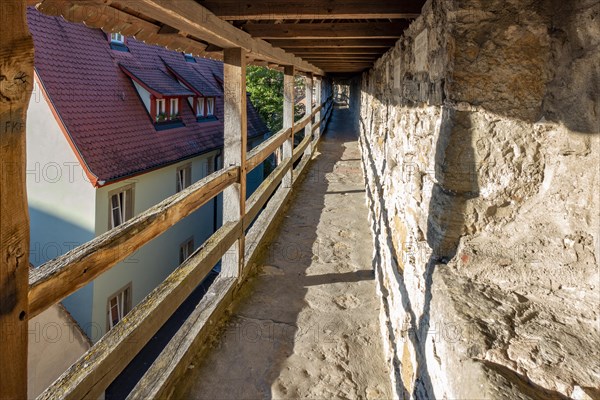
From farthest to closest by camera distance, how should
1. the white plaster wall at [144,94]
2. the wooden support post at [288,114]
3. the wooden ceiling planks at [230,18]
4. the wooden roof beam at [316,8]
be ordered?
1. the white plaster wall at [144,94]
2. the wooden support post at [288,114]
3. the wooden roof beam at [316,8]
4. the wooden ceiling planks at [230,18]

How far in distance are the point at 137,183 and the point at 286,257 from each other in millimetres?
5923

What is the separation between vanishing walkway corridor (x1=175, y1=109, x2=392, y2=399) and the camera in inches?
96.2

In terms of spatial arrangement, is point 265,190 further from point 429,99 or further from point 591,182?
point 591,182

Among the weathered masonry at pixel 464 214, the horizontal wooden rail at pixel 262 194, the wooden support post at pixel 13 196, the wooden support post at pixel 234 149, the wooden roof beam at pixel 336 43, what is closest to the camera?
the wooden support post at pixel 13 196

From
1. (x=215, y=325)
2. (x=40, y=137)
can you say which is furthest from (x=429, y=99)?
(x=40, y=137)

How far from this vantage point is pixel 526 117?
1.62 metres

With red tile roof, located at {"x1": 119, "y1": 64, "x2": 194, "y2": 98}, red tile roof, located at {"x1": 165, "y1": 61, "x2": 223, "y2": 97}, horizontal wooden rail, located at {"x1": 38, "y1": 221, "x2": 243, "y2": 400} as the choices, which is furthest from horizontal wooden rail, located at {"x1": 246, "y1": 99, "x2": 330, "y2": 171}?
red tile roof, located at {"x1": 165, "y1": 61, "x2": 223, "y2": 97}

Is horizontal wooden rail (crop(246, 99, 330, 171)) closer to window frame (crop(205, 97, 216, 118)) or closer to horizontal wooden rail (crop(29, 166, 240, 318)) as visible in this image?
horizontal wooden rail (crop(29, 166, 240, 318))

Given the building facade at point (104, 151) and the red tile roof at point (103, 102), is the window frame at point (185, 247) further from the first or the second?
the red tile roof at point (103, 102)

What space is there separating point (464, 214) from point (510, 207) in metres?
0.16

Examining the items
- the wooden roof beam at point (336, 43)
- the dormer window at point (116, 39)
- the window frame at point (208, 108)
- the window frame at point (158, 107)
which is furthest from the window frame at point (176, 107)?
the wooden roof beam at point (336, 43)

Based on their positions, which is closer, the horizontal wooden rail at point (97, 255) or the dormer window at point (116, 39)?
the horizontal wooden rail at point (97, 255)

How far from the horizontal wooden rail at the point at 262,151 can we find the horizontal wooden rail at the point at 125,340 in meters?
1.23

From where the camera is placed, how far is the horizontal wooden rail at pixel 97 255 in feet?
4.10
